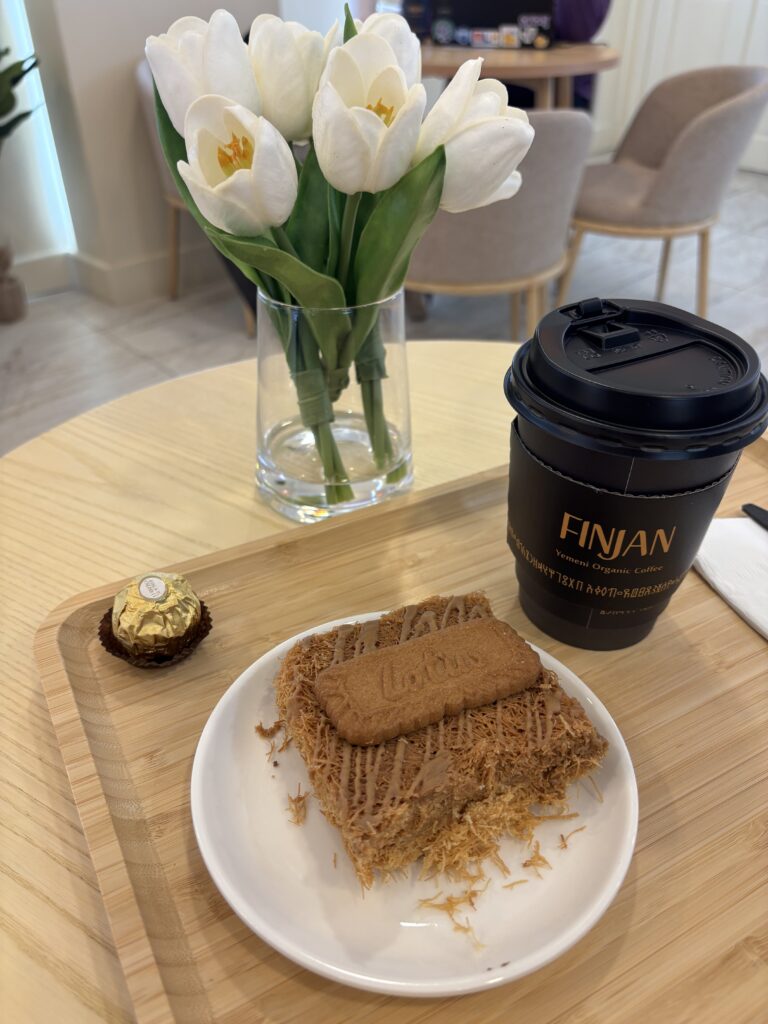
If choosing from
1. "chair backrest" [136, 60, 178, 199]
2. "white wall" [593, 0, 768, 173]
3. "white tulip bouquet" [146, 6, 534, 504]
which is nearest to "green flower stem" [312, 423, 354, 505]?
"white tulip bouquet" [146, 6, 534, 504]

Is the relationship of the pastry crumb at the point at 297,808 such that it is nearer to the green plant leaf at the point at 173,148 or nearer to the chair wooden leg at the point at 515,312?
the green plant leaf at the point at 173,148

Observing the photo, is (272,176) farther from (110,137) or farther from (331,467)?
(110,137)

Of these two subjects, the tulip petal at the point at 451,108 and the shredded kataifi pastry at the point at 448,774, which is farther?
the tulip petal at the point at 451,108

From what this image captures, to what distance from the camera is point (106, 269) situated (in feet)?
9.19

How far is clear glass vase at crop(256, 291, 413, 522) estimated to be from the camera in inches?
29.0

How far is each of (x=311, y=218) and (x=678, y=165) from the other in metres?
1.93

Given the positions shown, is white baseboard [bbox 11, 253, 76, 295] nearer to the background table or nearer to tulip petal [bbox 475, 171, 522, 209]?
the background table

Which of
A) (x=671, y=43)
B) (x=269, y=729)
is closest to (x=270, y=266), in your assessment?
(x=269, y=729)

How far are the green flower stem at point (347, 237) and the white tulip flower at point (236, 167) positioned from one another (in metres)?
0.08

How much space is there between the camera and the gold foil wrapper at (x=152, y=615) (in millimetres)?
629

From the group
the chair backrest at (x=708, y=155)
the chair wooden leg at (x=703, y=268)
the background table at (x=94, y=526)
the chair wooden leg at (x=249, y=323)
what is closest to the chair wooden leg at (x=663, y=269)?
the chair wooden leg at (x=703, y=268)

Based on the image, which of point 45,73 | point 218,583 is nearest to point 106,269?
point 45,73

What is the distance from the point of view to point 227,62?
593 millimetres

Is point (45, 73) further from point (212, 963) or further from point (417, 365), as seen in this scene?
point (212, 963)
